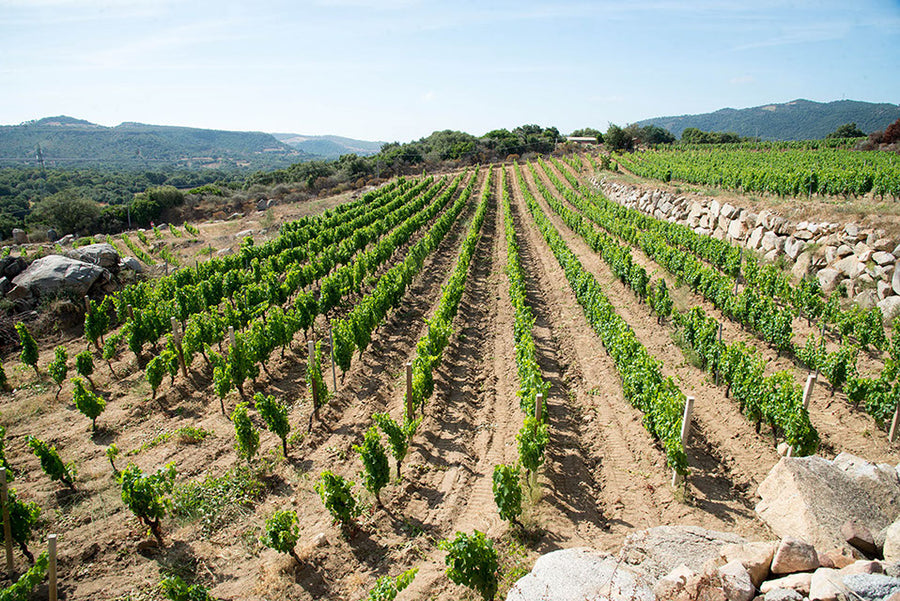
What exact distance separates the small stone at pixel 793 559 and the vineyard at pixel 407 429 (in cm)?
239

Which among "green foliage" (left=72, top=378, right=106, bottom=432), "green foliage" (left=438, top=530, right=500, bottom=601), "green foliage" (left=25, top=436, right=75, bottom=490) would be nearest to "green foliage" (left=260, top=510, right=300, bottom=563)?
"green foliage" (left=438, top=530, right=500, bottom=601)

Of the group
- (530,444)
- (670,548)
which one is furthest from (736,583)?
(530,444)

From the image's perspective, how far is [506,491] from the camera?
720 cm

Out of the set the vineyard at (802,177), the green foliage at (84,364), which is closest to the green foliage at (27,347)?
the green foliage at (84,364)

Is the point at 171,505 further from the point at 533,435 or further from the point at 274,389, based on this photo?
the point at 533,435

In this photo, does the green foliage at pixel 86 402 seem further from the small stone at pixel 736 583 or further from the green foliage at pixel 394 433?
the small stone at pixel 736 583

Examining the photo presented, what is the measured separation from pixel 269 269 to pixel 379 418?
1361 cm

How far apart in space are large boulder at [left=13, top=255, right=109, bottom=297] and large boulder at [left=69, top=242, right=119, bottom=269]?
1131 millimetres

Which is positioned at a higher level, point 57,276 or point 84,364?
point 57,276

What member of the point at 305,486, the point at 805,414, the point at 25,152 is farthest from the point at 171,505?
the point at 25,152

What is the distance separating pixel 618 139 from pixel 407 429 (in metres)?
76.3

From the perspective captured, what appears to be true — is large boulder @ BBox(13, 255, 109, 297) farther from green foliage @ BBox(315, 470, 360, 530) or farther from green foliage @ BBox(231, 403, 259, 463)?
green foliage @ BBox(315, 470, 360, 530)

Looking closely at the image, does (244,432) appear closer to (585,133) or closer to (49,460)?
(49,460)

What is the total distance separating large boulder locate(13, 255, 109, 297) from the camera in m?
17.7
